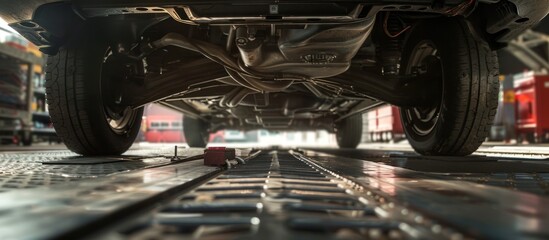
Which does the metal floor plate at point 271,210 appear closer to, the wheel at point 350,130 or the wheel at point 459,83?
the wheel at point 459,83

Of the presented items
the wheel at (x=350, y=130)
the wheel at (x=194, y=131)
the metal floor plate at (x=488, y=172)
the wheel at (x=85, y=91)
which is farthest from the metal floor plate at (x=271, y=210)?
the wheel at (x=194, y=131)

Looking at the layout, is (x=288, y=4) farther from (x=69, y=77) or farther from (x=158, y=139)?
(x=158, y=139)

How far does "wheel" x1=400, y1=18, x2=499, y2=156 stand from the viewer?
2219 millimetres

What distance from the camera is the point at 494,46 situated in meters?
2.33

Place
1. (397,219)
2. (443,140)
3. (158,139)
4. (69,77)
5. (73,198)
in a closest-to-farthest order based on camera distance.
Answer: (397,219), (73,198), (69,77), (443,140), (158,139)

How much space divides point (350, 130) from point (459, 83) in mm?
3603

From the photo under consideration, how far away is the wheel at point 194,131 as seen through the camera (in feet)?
19.5

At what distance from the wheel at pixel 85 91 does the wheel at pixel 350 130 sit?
3.86m

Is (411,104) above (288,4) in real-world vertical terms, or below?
below

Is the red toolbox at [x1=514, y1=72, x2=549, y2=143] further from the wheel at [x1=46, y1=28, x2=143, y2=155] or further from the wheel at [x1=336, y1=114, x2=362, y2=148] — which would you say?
the wheel at [x1=46, y1=28, x2=143, y2=155]

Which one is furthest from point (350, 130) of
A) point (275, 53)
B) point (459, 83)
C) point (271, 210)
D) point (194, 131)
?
point (271, 210)

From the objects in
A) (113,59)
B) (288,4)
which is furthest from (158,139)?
(288,4)

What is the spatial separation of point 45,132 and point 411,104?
26.2 ft

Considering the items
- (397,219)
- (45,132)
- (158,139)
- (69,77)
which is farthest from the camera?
(158,139)
